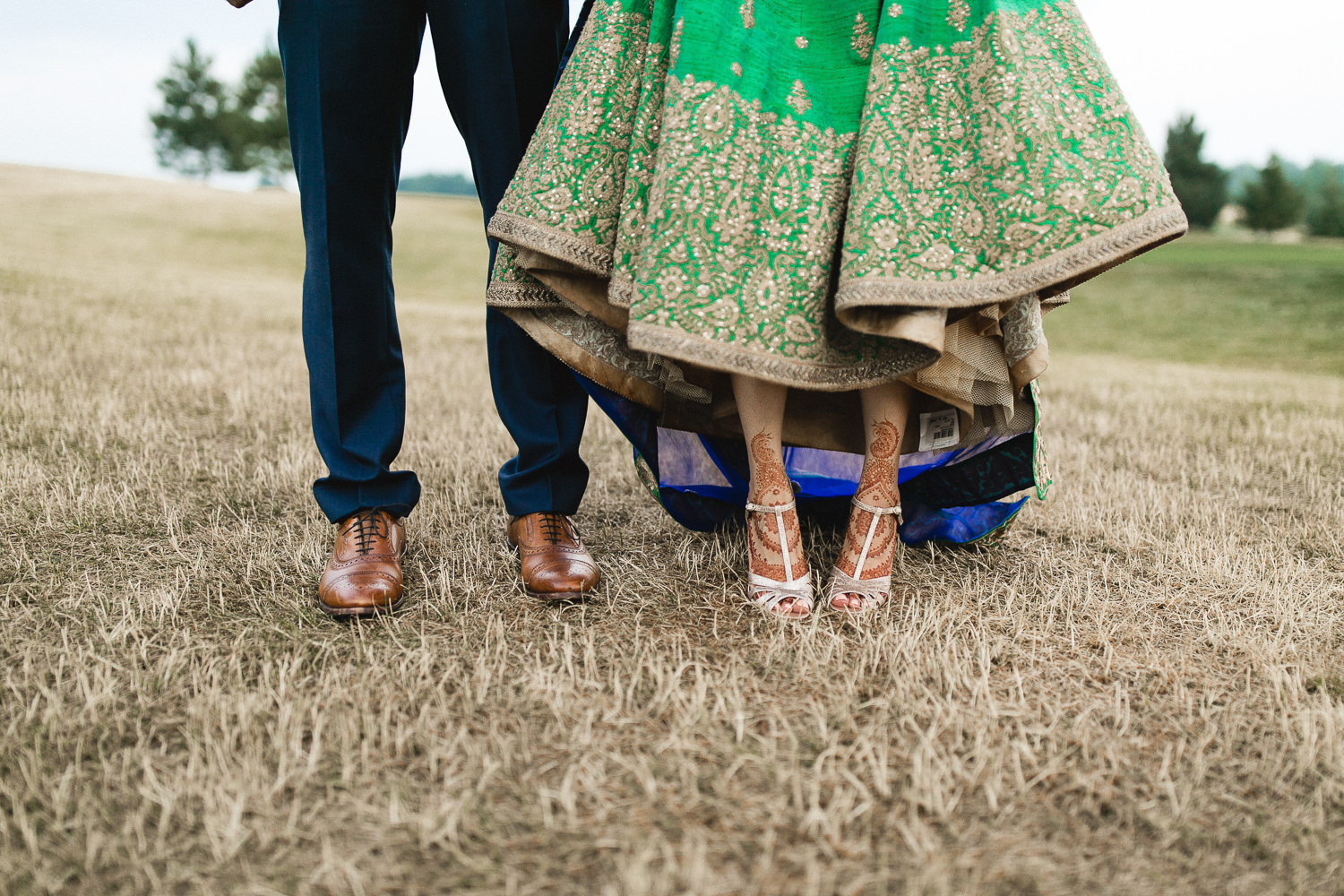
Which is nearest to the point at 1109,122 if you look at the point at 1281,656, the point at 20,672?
the point at 1281,656

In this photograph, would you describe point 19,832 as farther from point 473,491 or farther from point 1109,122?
point 1109,122

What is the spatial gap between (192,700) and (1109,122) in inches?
82.7

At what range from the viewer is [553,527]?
82.2 inches

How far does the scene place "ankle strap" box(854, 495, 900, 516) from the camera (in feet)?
6.24

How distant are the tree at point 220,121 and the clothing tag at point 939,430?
176 feet

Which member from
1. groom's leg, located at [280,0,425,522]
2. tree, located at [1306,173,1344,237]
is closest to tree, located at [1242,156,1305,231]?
tree, located at [1306,173,1344,237]

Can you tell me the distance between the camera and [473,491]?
2.82 m

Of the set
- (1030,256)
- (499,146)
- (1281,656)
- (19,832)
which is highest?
(499,146)

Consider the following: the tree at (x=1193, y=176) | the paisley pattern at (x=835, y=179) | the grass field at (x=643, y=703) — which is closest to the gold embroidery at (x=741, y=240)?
the paisley pattern at (x=835, y=179)

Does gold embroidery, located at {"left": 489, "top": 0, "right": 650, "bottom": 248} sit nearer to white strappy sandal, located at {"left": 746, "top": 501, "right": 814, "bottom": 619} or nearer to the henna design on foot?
the henna design on foot

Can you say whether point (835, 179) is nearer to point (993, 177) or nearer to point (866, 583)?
point (993, 177)

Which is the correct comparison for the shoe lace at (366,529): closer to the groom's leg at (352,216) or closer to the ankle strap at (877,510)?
the groom's leg at (352,216)

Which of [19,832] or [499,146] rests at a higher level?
[499,146]

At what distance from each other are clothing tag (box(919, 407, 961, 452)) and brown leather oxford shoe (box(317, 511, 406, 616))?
55.7 inches
